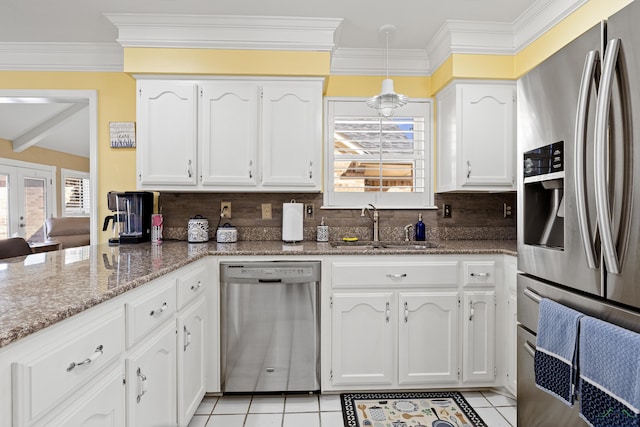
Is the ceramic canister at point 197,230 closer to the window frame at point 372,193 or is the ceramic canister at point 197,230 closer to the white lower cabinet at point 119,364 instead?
the white lower cabinet at point 119,364

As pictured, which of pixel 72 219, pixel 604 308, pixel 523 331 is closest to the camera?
pixel 604 308

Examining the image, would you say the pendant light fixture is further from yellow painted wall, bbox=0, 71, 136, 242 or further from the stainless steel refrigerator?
yellow painted wall, bbox=0, 71, 136, 242

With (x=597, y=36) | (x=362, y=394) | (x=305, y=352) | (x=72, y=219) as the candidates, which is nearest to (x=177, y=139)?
(x=305, y=352)

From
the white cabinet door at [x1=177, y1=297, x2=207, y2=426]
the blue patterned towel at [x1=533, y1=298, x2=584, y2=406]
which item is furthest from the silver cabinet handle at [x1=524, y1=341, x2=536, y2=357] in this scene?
the white cabinet door at [x1=177, y1=297, x2=207, y2=426]

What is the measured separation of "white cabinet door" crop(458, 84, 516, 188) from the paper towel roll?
1196 millimetres

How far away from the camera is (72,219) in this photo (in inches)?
244

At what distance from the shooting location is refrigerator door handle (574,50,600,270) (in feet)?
3.64

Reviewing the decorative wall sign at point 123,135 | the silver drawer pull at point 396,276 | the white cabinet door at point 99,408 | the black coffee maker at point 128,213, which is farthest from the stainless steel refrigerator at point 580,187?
the decorative wall sign at point 123,135

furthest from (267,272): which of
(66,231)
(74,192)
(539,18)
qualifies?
(74,192)

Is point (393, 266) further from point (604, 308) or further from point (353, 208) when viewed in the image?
point (604, 308)

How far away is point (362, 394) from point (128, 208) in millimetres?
2006

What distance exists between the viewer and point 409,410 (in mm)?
2096

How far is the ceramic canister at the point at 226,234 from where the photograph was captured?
2572mm

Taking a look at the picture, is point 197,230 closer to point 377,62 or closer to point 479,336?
point 377,62
